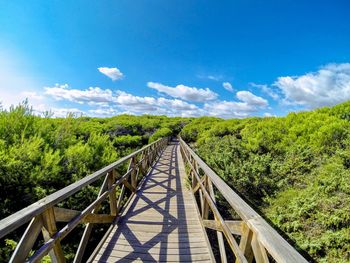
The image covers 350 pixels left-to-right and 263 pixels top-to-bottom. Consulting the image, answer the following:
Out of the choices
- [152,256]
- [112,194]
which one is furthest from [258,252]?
[112,194]

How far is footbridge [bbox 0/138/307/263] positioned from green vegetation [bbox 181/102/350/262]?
2.52ft

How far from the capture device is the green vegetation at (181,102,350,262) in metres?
2.82

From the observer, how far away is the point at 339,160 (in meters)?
4.34

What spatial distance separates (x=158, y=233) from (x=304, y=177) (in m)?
3.49

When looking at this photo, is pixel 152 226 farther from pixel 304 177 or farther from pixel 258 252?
pixel 304 177

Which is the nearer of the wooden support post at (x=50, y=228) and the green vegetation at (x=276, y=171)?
the wooden support post at (x=50, y=228)

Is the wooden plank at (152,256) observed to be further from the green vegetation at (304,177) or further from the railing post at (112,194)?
the green vegetation at (304,177)

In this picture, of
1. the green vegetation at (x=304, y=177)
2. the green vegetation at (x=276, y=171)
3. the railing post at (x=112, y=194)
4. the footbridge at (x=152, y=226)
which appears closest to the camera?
the footbridge at (x=152, y=226)

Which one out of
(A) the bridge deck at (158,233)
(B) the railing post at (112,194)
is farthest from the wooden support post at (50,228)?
(B) the railing post at (112,194)

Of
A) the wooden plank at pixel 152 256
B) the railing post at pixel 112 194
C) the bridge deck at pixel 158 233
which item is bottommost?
the wooden plank at pixel 152 256

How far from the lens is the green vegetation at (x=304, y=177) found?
282cm

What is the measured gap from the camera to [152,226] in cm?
364

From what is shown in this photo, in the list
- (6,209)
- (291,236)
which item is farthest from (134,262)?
(6,209)

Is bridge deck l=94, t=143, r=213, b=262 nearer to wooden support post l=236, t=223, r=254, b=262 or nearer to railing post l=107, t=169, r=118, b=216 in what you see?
railing post l=107, t=169, r=118, b=216
